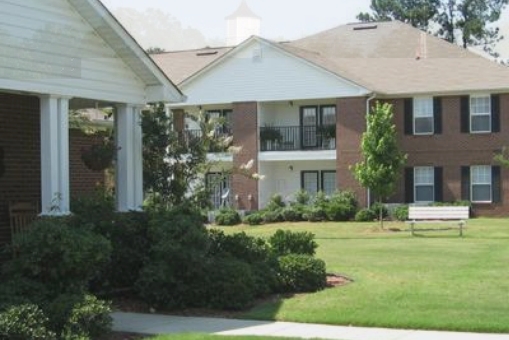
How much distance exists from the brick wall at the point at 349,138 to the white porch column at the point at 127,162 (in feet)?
76.0

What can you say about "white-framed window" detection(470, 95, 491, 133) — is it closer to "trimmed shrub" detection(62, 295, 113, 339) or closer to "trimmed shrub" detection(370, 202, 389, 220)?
"trimmed shrub" detection(370, 202, 389, 220)

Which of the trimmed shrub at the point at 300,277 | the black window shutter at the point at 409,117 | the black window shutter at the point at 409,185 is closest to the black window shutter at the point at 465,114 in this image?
the black window shutter at the point at 409,117

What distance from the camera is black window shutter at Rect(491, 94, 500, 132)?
3566 centimetres

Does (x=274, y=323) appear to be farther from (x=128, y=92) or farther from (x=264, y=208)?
(x=264, y=208)

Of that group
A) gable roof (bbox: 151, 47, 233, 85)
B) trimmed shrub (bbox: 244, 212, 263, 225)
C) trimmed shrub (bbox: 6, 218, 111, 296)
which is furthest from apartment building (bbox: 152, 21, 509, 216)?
trimmed shrub (bbox: 6, 218, 111, 296)

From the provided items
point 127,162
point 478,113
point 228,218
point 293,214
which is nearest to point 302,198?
point 293,214

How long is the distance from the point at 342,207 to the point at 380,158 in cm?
538

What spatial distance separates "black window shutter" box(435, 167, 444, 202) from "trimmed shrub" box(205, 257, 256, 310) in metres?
25.4

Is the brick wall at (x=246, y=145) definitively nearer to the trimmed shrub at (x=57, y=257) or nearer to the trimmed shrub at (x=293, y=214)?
the trimmed shrub at (x=293, y=214)

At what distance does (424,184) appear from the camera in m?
36.7

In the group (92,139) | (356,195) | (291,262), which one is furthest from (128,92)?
(356,195)

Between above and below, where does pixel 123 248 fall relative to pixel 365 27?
below

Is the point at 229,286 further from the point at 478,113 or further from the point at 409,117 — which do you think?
the point at 478,113

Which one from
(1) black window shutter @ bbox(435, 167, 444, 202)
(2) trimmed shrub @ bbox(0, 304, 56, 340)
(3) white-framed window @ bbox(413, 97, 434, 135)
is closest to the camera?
(2) trimmed shrub @ bbox(0, 304, 56, 340)
